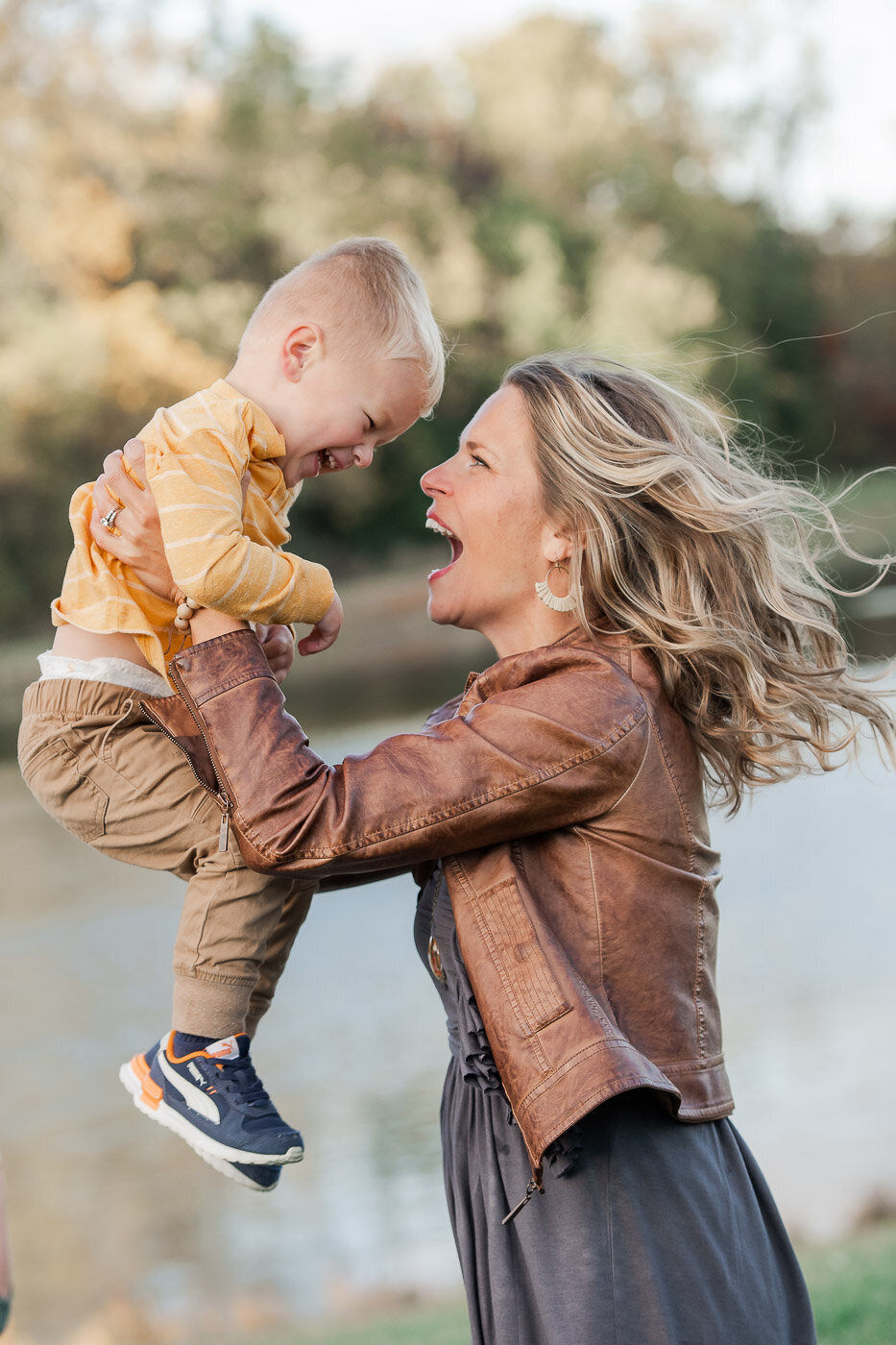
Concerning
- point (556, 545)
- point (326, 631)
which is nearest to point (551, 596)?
point (556, 545)

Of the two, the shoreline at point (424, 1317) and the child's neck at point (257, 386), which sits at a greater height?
the child's neck at point (257, 386)

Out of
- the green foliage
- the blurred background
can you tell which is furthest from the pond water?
the green foliage

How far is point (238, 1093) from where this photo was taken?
79.4 inches

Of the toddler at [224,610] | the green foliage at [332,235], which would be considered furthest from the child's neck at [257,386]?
the green foliage at [332,235]

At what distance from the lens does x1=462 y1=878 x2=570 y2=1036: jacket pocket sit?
1796mm

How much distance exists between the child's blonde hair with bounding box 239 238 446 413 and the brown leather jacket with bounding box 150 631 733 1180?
528mm

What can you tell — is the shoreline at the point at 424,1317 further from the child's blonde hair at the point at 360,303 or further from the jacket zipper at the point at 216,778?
the child's blonde hair at the point at 360,303

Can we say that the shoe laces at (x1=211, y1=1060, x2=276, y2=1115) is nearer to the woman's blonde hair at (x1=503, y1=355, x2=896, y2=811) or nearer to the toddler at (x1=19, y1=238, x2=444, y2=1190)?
the toddler at (x1=19, y1=238, x2=444, y2=1190)

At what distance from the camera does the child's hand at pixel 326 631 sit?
6.95 feet

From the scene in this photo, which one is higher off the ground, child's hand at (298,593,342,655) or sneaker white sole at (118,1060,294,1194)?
child's hand at (298,593,342,655)

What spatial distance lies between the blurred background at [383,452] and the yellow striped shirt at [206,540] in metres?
0.78

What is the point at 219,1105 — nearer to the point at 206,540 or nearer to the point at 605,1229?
the point at 605,1229

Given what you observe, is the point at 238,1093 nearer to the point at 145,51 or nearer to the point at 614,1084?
the point at 614,1084

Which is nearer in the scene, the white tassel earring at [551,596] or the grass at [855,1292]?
the white tassel earring at [551,596]
